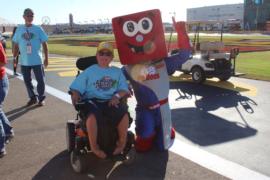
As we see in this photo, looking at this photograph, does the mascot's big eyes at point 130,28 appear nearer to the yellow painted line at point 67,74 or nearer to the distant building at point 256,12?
the yellow painted line at point 67,74

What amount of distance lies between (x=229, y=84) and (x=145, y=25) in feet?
17.7

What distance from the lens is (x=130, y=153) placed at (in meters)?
4.07

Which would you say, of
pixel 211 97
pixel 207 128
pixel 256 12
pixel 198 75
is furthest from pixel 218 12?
pixel 207 128

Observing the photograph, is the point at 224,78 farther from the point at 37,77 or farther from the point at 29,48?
the point at 29,48

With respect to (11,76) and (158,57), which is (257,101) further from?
(11,76)

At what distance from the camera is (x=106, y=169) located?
4074 mm

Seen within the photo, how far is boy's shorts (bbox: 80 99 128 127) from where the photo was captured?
391 centimetres

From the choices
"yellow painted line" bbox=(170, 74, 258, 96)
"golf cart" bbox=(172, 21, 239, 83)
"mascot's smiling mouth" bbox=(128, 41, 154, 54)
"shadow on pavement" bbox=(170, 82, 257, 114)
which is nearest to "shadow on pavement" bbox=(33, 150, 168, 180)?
"mascot's smiling mouth" bbox=(128, 41, 154, 54)

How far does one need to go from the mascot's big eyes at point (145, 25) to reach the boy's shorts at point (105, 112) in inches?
47.1

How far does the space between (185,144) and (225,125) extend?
1162 mm

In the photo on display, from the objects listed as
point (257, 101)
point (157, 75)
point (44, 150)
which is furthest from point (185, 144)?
point (257, 101)

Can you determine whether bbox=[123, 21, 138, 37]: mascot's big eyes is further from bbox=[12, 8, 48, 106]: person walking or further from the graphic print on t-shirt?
bbox=[12, 8, 48, 106]: person walking

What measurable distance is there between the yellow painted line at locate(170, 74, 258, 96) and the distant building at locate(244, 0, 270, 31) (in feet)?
264

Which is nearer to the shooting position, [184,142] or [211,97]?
[184,142]
